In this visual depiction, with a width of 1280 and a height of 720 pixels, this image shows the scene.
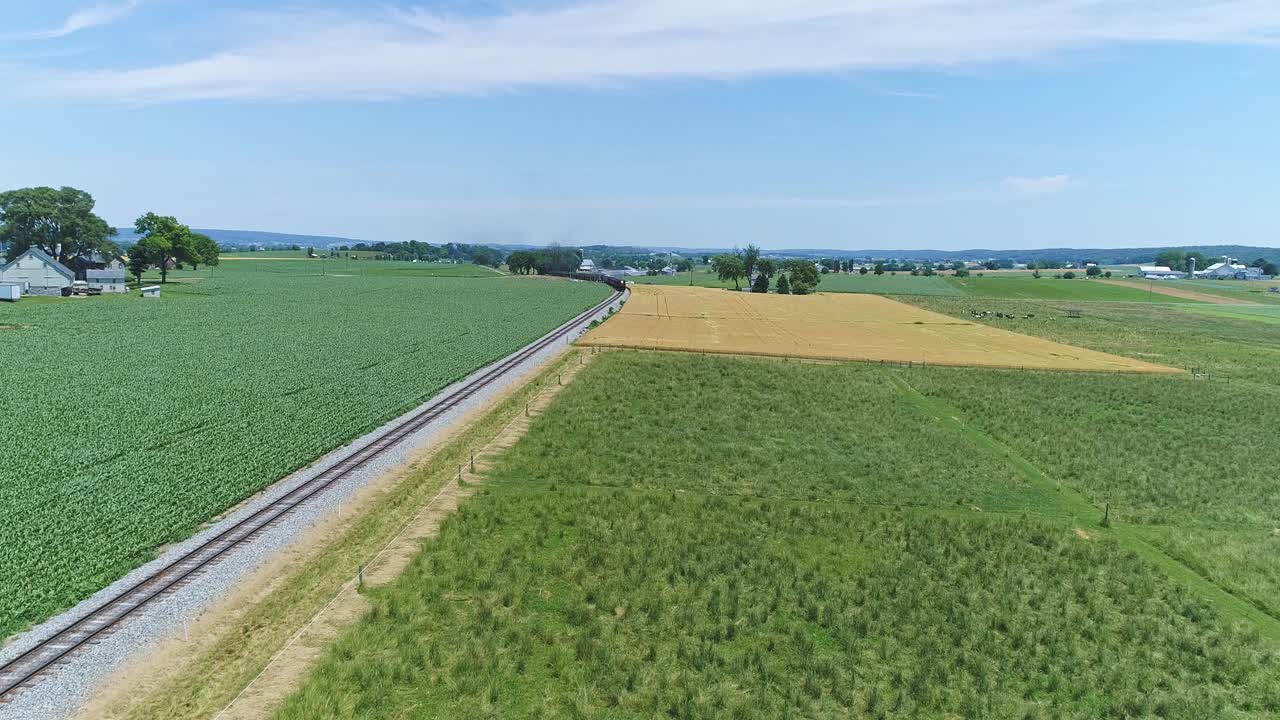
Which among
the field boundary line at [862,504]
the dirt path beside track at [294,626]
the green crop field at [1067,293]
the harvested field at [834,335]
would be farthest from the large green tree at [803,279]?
the dirt path beside track at [294,626]

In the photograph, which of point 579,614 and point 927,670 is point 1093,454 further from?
point 579,614

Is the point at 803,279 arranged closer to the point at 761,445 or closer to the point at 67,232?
the point at 761,445

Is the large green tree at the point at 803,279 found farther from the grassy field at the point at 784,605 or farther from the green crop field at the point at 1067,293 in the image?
the grassy field at the point at 784,605

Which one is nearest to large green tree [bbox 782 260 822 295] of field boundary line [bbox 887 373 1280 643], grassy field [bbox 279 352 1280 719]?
field boundary line [bbox 887 373 1280 643]

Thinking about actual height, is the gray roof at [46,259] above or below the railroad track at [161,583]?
above

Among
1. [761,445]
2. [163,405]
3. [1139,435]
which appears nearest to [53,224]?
[163,405]

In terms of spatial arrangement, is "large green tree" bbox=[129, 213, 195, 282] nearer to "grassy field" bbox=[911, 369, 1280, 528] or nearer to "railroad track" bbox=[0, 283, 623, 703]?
"railroad track" bbox=[0, 283, 623, 703]

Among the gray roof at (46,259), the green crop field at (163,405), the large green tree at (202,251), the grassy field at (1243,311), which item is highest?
the large green tree at (202,251)
